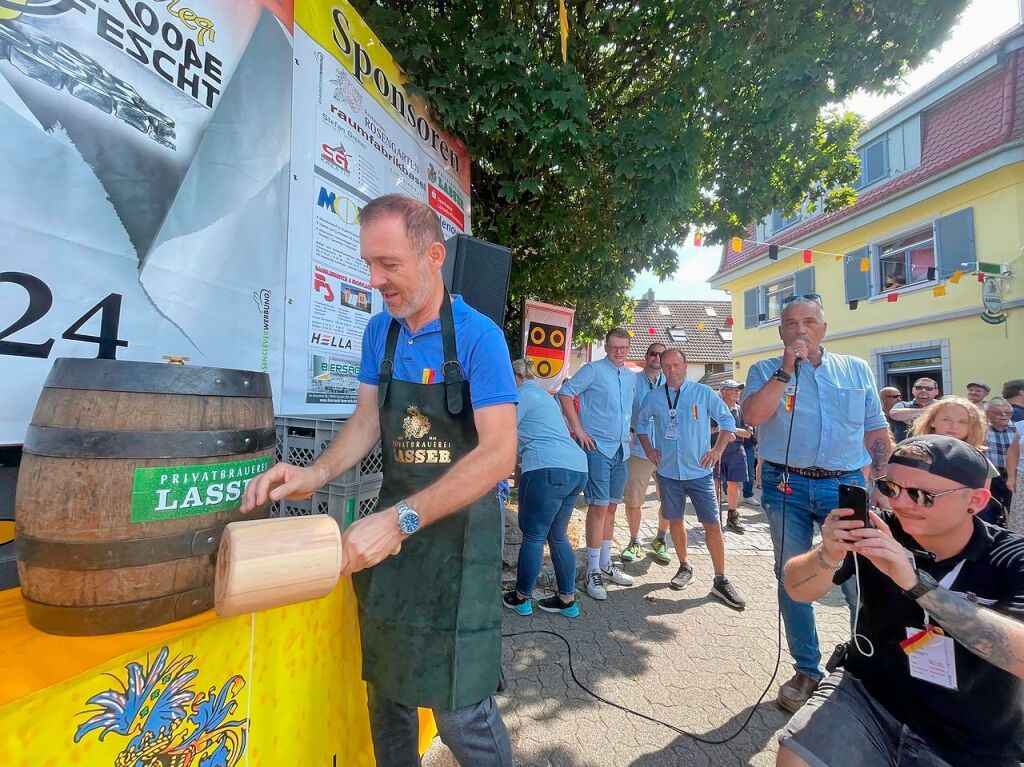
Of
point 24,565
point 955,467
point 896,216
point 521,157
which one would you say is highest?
point 896,216

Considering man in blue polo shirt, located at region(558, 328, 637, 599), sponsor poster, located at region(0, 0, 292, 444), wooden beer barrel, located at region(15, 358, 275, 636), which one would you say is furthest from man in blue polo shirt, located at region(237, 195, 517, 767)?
man in blue polo shirt, located at region(558, 328, 637, 599)

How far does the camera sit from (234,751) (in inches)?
45.3

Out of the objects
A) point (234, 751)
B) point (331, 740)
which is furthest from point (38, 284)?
point (331, 740)

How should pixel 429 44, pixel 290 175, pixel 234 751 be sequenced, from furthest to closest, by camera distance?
pixel 429 44 → pixel 290 175 → pixel 234 751

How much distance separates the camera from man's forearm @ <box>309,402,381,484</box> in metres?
1.50

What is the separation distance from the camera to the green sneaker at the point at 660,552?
5045mm

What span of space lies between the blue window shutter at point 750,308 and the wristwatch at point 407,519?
19905 millimetres

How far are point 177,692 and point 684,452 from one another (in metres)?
3.93

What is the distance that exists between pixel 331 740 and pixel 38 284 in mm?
1596

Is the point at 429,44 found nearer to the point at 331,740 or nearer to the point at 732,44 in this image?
the point at 732,44

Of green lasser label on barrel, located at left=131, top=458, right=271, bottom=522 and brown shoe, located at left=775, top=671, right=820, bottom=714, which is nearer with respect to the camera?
green lasser label on barrel, located at left=131, top=458, right=271, bottom=522

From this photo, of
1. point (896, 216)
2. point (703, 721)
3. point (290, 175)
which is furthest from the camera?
point (896, 216)

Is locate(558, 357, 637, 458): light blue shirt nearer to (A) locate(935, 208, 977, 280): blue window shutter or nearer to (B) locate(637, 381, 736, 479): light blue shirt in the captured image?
(B) locate(637, 381, 736, 479): light blue shirt

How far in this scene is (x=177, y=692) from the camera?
1012mm
